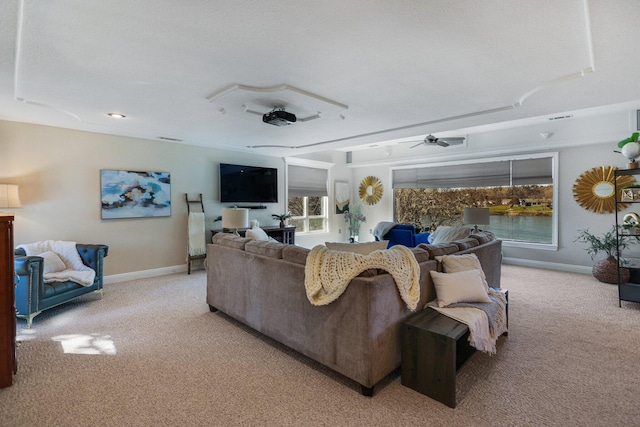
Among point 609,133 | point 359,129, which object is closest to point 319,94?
point 359,129

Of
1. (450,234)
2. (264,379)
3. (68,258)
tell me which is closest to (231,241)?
(264,379)

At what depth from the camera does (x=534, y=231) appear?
5.91 meters

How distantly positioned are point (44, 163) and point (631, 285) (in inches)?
307

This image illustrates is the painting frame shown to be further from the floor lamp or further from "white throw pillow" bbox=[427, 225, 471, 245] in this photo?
the floor lamp

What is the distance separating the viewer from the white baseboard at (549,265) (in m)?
5.34

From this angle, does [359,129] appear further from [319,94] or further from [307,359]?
[307,359]

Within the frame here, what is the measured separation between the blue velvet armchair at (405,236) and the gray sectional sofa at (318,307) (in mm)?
2345

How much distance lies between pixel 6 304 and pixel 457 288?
11.1 ft

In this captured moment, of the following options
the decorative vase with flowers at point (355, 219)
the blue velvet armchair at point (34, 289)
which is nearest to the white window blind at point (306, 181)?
the decorative vase with flowers at point (355, 219)

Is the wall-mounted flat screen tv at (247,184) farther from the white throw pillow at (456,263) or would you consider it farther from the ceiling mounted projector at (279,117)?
the white throw pillow at (456,263)

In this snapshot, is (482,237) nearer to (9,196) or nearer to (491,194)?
(491,194)

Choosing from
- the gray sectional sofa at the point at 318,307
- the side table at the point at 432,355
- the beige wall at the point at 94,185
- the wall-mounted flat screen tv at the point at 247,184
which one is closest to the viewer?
the side table at the point at 432,355

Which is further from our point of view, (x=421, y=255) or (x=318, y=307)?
(x=421, y=255)

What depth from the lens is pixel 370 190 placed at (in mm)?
8344
